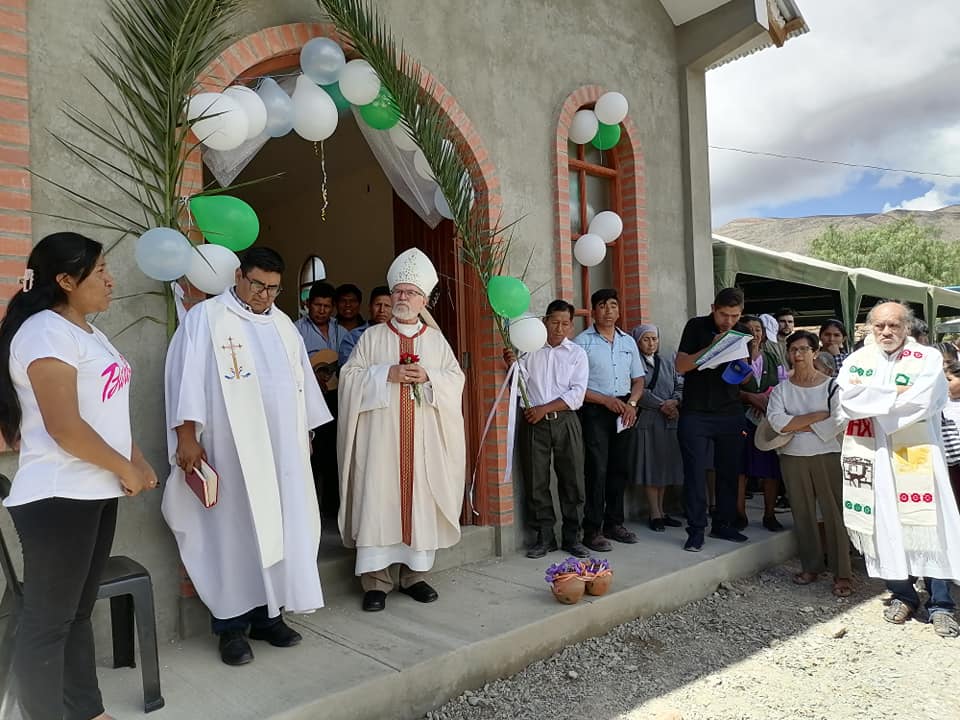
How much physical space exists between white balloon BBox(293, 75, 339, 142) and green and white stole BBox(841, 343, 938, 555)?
129 inches

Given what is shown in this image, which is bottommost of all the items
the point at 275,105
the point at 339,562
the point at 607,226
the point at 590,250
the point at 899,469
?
the point at 339,562

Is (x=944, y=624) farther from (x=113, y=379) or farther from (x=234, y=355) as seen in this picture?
(x=113, y=379)

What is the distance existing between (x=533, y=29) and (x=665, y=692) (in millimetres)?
4533

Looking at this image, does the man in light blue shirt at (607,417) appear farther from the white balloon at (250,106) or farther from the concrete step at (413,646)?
the white balloon at (250,106)

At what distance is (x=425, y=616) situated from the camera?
3803mm

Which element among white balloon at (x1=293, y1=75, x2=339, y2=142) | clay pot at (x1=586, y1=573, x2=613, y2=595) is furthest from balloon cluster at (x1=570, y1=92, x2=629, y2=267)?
clay pot at (x1=586, y1=573, x2=613, y2=595)

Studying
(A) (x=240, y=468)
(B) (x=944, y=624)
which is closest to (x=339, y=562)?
(A) (x=240, y=468)

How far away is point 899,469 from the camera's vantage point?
13.6 ft

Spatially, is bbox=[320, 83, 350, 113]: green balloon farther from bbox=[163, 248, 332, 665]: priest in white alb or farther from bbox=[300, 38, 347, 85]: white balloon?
bbox=[163, 248, 332, 665]: priest in white alb

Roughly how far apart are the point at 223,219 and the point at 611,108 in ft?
11.3

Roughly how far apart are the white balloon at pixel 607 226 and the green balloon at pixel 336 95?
7.62 ft

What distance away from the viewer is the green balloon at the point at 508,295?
14.4 ft

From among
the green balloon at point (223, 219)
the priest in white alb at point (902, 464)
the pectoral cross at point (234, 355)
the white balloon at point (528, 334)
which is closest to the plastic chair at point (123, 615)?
the pectoral cross at point (234, 355)

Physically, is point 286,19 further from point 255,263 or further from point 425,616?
point 425,616
